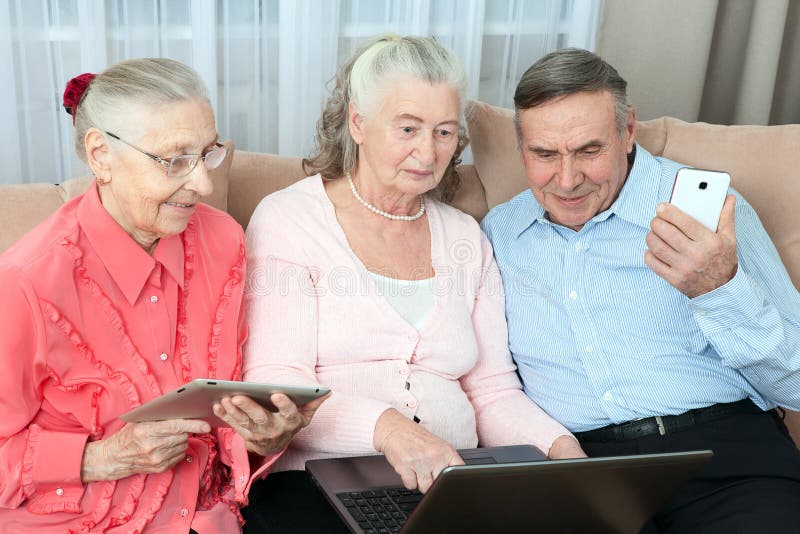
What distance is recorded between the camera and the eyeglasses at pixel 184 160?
1472 mm

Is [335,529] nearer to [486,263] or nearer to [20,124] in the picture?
[486,263]

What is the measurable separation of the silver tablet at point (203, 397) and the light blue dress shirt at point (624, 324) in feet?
2.13

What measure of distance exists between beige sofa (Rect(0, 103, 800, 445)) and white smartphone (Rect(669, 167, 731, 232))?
1.89 feet

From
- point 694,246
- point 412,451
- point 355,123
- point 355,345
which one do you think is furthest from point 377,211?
point 694,246

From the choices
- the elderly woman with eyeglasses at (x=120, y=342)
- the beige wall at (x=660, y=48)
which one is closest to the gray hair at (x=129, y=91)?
the elderly woman with eyeglasses at (x=120, y=342)

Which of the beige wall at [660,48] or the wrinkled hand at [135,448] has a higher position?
the beige wall at [660,48]

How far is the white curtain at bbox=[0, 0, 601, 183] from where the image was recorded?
2125mm

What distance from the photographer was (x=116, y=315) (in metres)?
1.50

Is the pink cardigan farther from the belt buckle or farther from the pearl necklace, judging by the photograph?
the belt buckle

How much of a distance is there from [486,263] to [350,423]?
51 centimetres

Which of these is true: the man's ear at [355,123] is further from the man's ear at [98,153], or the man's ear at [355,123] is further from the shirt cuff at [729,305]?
the shirt cuff at [729,305]

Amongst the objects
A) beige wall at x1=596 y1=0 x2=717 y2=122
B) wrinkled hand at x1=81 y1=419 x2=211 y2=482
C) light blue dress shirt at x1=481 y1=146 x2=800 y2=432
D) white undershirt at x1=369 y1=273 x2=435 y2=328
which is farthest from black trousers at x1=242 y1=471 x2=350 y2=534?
beige wall at x1=596 y1=0 x2=717 y2=122

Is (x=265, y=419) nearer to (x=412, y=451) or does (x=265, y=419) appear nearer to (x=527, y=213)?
(x=412, y=451)

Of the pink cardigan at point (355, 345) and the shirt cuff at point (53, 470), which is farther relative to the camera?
the pink cardigan at point (355, 345)
